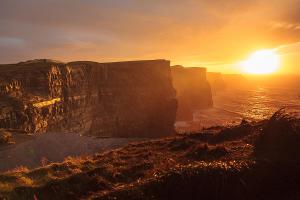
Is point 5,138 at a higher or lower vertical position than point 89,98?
lower

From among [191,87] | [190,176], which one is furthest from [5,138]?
[191,87]

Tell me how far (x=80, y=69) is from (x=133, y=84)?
13.2m

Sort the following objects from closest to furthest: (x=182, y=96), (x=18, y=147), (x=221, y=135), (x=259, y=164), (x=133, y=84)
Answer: (x=259, y=164), (x=221, y=135), (x=18, y=147), (x=133, y=84), (x=182, y=96)

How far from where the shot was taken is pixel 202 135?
22.9m

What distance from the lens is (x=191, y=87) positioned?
120125mm

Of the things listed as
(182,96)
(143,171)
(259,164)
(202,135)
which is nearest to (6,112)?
(202,135)

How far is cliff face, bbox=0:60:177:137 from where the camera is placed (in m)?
38.6

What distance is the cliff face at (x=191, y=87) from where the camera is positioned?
113m

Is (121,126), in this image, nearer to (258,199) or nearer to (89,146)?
(89,146)

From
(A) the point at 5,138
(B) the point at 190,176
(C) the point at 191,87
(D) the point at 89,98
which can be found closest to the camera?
(B) the point at 190,176

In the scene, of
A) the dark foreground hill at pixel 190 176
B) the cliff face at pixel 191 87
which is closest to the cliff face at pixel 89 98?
the dark foreground hill at pixel 190 176

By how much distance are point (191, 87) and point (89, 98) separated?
225 ft

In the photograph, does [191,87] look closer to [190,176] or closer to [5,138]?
[5,138]

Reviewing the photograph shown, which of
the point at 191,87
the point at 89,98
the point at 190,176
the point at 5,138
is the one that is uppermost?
the point at 190,176
